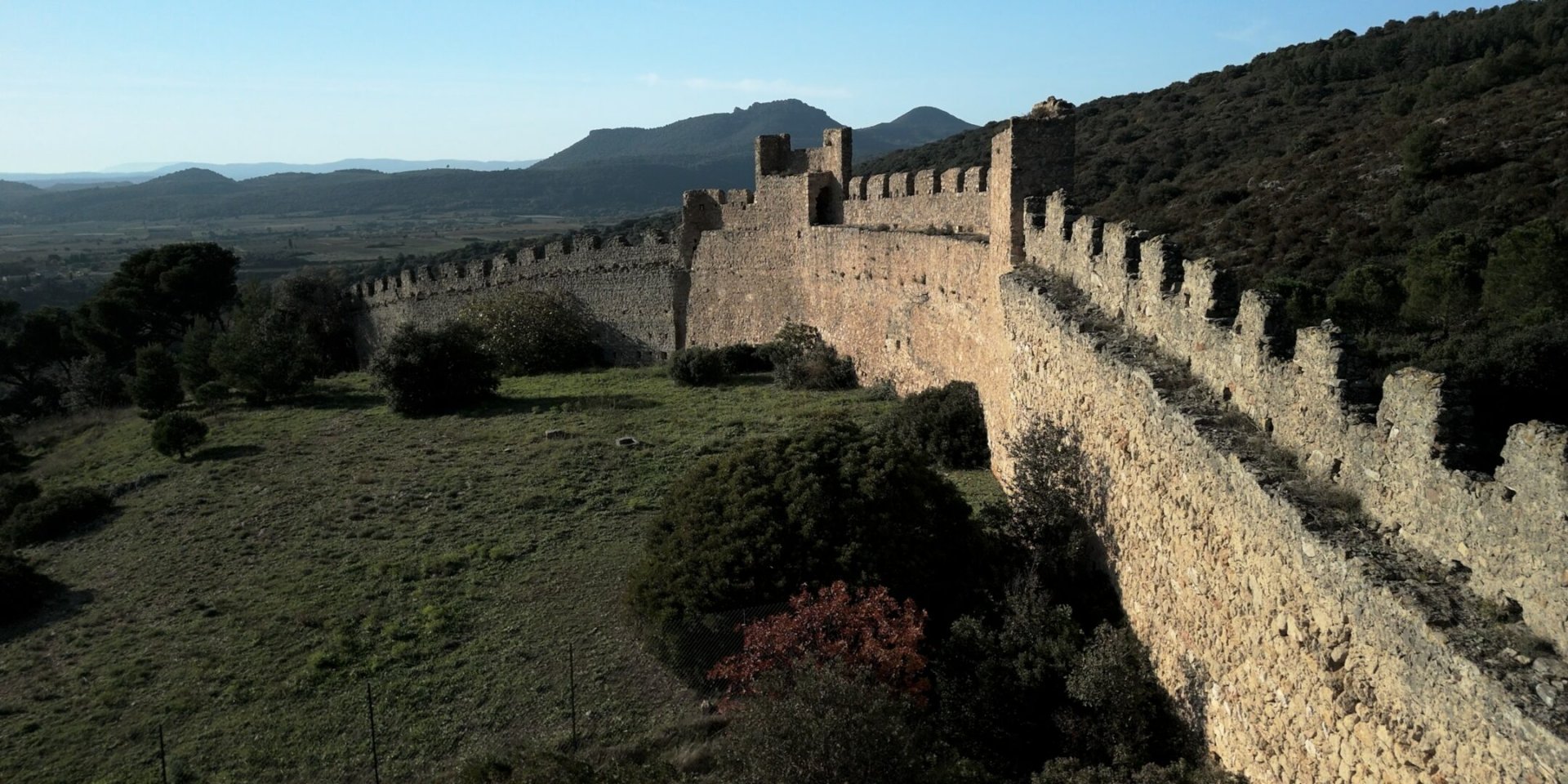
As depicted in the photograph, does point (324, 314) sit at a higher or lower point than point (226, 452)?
higher

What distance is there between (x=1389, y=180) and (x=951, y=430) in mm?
19813

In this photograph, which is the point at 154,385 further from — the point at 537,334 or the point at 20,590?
the point at 20,590

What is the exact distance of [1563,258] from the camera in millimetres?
16453

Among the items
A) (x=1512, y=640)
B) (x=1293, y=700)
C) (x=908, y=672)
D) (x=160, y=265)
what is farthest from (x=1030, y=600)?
(x=160, y=265)

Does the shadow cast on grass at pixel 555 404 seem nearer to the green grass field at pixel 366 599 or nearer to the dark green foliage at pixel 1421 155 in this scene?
the green grass field at pixel 366 599

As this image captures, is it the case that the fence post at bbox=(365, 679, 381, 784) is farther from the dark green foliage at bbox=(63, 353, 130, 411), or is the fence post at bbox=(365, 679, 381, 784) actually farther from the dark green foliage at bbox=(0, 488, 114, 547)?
the dark green foliage at bbox=(63, 353, 130, 411)

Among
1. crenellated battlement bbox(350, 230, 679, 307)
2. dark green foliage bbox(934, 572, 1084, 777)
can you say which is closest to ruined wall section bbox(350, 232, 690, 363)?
crenellated battlement bbox(350, 230, 679, 307)

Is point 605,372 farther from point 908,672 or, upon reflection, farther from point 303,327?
point 908,672

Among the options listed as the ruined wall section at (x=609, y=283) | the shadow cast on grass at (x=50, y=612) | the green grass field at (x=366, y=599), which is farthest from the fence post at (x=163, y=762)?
the ruined wall section at (x=609, y=283)

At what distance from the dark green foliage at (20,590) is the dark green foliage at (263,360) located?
11.1 metres

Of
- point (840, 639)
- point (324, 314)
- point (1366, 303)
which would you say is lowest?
point (324, 314)

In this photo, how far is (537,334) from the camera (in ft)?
79.6

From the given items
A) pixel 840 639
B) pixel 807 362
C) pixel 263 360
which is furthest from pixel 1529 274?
pixel 263 360

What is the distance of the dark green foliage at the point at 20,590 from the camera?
12180 mm
